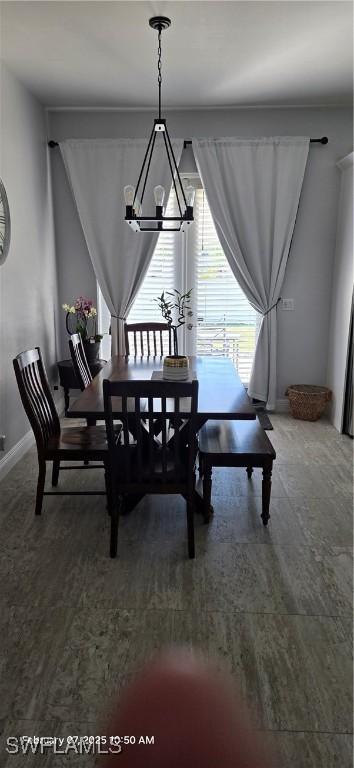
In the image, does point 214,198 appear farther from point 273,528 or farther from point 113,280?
point 273,528

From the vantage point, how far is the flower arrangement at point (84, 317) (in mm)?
4438

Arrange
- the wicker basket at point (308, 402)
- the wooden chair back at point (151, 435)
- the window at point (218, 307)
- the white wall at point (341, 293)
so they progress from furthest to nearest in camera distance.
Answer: the window at point (218, 307), the wicker basket at point (308, 402), the white wall at point (341, 293), the wooden chair back at point (151, 435)

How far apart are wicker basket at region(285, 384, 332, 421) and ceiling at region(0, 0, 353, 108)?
2.60 metres

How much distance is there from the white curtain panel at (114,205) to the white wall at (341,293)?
5.16 feet

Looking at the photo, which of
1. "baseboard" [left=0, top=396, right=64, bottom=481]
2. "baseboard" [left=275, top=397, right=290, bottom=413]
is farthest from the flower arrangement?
"baseboard" [left=275, top=397, right=290, bottom=413]

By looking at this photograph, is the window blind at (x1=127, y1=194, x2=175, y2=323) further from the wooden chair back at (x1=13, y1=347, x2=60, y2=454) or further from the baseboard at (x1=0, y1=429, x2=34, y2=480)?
the wooden chair back at (x1=13, y1=347, x2=60, y2=454)

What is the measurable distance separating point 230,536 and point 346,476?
123 centimetres

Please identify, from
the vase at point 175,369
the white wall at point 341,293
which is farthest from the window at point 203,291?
the vase at point 175,369

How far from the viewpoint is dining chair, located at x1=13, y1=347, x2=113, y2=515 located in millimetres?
2635

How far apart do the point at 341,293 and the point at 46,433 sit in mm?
3025

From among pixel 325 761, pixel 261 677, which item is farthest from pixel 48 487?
pixel 325 761

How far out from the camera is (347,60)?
335 cm

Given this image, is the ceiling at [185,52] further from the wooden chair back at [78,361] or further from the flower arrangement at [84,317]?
the wooden chair back at [78,361]

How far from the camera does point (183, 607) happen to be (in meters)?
2.04
